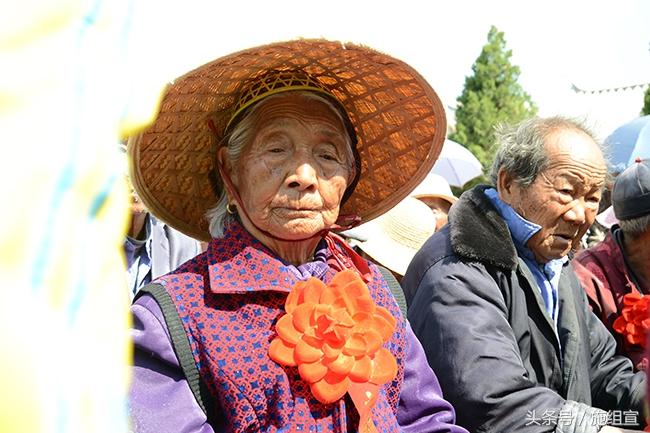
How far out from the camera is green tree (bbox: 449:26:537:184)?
2714cm

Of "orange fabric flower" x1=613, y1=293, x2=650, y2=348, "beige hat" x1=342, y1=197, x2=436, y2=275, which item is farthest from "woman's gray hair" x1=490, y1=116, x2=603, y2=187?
"beige hat" x1=342, y1=197, x2=436, y2=275

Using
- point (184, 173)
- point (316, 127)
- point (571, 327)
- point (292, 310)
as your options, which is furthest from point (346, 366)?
point (571, 327)

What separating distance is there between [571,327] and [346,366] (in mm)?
1474

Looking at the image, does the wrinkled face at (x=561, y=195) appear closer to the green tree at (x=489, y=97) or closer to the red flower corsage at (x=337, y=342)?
the red flower corsage at (x=337, y=342)

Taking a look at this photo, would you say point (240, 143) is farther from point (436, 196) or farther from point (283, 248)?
point (436, 196)

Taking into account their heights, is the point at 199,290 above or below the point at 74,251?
below

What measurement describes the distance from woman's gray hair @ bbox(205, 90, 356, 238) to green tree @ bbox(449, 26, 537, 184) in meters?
24.3

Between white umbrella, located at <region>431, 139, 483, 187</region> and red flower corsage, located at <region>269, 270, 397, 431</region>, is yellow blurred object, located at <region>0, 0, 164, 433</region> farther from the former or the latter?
white umbrella, located at <region>431, 139, 483, 187</region>

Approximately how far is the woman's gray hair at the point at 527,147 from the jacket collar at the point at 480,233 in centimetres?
19

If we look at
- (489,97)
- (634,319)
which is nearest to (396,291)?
(634,319)

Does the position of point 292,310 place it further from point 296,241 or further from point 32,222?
point 32,222

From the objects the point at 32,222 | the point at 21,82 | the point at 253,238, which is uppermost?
the point at 21,82

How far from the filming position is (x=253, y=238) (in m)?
2.52

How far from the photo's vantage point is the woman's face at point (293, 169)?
8.09ft
